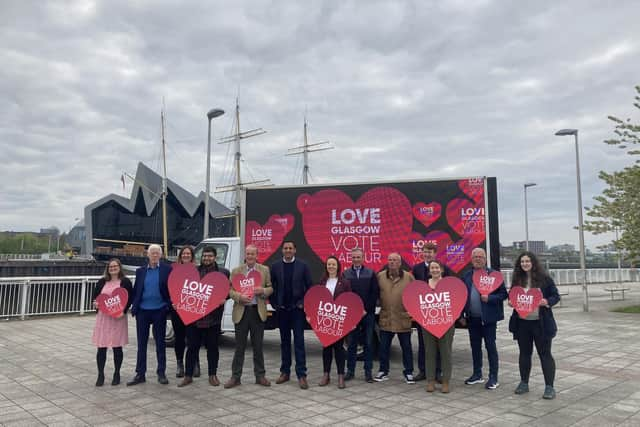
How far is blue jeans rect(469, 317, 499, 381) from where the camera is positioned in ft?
19.9

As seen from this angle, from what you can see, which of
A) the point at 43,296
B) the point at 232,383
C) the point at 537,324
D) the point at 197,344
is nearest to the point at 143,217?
the point at 43,296

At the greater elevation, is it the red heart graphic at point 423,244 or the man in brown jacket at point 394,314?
the red heart graphic at point 423,244

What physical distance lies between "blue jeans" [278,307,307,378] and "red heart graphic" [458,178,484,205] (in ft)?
10.3

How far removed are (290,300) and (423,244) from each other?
7.48 ft

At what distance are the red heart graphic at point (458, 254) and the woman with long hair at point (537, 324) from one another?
3.47ft

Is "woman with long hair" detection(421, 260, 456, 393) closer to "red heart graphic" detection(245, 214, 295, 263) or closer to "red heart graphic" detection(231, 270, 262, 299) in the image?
"red heart graphic" detection(231, 270, 262, 299)

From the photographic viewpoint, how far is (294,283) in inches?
244

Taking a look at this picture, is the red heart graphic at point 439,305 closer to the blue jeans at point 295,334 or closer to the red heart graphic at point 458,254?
the red heart graphic at point 458,254

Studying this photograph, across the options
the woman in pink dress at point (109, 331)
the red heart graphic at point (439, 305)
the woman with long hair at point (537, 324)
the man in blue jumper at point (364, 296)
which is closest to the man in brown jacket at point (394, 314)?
the man in blue jumper at point (364, 296)

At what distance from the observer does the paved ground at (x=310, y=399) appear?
476 cm

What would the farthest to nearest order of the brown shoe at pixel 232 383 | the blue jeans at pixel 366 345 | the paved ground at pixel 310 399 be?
the blue jeans at pixel 366 345
the brown shoe at pixel 232 383
the paved ground at pixel 310 399

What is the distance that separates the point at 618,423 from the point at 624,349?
5.19m

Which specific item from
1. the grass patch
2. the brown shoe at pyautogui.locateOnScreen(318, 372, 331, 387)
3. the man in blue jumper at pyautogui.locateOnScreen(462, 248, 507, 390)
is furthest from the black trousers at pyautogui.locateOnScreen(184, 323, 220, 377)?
the grass patch

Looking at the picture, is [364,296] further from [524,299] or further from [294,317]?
[524,299]
